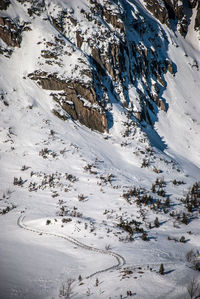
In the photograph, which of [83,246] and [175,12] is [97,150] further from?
[175,12]

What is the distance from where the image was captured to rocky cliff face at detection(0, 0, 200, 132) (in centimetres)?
3316

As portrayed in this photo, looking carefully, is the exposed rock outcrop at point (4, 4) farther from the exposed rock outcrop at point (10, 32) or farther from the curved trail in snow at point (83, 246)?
the curved trail in snow at point (83, 246)

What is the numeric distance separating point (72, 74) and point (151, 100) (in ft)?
60.3

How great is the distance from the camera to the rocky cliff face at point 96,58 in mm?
33156

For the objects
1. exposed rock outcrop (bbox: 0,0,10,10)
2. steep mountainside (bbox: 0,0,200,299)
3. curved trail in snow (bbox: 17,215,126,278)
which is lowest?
curved trail in snow (bbox: 17,215,126,278)

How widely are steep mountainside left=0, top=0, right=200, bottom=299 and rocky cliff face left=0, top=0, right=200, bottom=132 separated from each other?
0.23 m

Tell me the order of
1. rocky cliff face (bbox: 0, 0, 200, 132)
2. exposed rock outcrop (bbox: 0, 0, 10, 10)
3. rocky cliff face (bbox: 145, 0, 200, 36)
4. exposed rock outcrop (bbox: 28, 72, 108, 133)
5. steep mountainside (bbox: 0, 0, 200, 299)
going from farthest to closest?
rocky cliff face (bbox: 145, 0, 200, 36)
exposed rock outcrop (bbox: 0, 0, 10, 10)
rocky cliff face (bbox: 0, 0, 200, 132)
exposed rock outcrop (bbox: 28, 72, 108, 133)
steep mountainside (bbox: 0, 0, 200, 299)

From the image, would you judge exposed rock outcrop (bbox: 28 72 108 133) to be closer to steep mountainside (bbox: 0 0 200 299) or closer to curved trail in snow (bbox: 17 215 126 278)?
steep mountainside (bbox: 0 0 200 299)

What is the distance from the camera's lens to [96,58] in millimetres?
38156

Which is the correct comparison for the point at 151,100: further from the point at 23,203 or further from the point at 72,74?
the point at 23,203

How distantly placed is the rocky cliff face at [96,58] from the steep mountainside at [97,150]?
0.76ft

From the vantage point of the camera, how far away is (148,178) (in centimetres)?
2536

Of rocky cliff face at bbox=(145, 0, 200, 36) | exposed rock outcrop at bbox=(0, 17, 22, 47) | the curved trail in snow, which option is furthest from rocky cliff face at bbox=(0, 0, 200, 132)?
the curved trail in snow

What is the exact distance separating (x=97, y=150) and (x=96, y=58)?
21.2 meters
